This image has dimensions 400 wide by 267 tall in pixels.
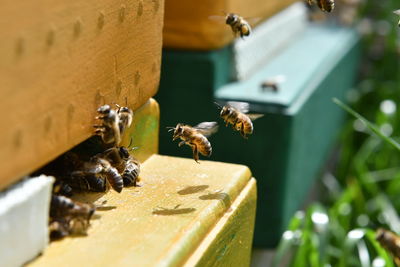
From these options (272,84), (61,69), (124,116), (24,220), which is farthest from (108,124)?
(272,84)

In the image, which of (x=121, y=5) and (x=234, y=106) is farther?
(x=234, y=106)

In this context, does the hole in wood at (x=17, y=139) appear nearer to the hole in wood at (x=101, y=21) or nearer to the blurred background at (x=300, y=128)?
the hole in wood at (x=101, y=21)

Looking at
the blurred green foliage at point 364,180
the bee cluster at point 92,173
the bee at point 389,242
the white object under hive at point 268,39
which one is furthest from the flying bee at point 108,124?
the white object under hive at point 268,39

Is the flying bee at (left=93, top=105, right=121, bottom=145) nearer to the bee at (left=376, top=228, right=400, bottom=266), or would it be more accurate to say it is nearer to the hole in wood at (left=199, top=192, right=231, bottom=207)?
the hole in wood at (left=199, top=192, right=231, bottom=207)

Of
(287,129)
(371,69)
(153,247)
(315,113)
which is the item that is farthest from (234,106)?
(371,69)

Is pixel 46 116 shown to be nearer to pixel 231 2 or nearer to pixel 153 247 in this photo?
pixel 153 247
